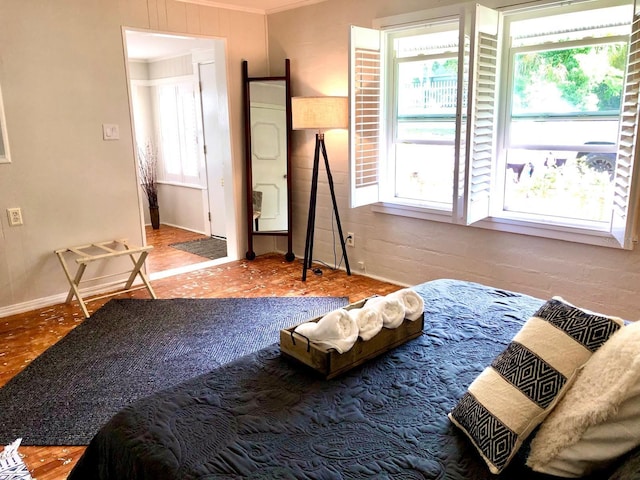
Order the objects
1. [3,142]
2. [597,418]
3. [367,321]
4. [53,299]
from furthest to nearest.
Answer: [53,299] → [3,142] → [367,321] → [597,418]

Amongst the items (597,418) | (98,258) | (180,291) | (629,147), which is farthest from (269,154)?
(597,418)

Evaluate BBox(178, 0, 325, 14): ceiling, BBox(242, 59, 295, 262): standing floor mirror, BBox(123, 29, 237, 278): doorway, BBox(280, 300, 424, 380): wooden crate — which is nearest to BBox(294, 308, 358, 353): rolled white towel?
BBox(280, 300, 424, 380): wooden crate

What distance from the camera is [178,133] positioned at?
6.33 meters

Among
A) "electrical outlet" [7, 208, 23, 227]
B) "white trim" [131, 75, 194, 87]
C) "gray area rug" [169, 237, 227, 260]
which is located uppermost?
"white trim" [131, 75, 194, 87]

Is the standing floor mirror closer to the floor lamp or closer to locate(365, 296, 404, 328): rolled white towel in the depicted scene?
the floor lamp

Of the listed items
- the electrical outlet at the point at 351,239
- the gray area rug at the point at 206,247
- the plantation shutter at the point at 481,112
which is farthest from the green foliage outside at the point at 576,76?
the gray area rug at the point at 206,247

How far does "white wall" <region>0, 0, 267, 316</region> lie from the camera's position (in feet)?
11.3

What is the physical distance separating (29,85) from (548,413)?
374cm

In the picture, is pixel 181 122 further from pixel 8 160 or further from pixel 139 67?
pixel 8 160

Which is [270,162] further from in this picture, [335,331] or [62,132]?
[335,331]

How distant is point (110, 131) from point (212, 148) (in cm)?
201

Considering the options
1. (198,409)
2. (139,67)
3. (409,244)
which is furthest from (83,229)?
(139,67)

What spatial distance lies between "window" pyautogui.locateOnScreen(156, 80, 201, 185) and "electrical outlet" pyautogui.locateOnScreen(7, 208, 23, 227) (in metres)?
2.76

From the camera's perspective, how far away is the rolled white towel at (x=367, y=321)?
5.53ft
